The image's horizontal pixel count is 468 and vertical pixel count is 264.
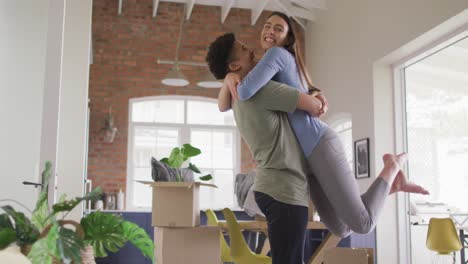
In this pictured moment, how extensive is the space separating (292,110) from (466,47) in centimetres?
431

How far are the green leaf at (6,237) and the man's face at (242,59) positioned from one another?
145 centimetres

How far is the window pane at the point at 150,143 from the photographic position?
9.16m

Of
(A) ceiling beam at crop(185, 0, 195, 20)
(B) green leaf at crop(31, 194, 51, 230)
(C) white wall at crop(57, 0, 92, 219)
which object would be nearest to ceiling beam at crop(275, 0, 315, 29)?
(A) ceiling beam at crop(185, 0, 195, 20)

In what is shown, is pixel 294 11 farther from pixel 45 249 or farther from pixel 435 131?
pixel 45 249

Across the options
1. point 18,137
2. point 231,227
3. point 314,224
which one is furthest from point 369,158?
point 18,137

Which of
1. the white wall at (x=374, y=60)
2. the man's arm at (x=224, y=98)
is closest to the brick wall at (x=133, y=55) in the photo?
the white wall at (x=374, y=60)

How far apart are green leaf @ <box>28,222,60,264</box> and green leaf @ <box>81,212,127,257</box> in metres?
0.15

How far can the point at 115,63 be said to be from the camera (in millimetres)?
9164

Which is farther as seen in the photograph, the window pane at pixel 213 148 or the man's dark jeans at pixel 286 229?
the window pane at pixel 213 148

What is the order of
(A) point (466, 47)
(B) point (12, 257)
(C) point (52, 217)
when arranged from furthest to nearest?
(A) point (466, 47), (C) point (52, 217), (B) point (12, 257)

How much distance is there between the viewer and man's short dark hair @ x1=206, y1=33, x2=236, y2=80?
8.03ft

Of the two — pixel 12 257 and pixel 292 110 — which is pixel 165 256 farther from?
pixel 12 257

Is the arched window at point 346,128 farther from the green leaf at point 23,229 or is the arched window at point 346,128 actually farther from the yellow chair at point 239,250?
the green leaf at point 23,229

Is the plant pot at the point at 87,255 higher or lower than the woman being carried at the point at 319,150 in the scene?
lower
